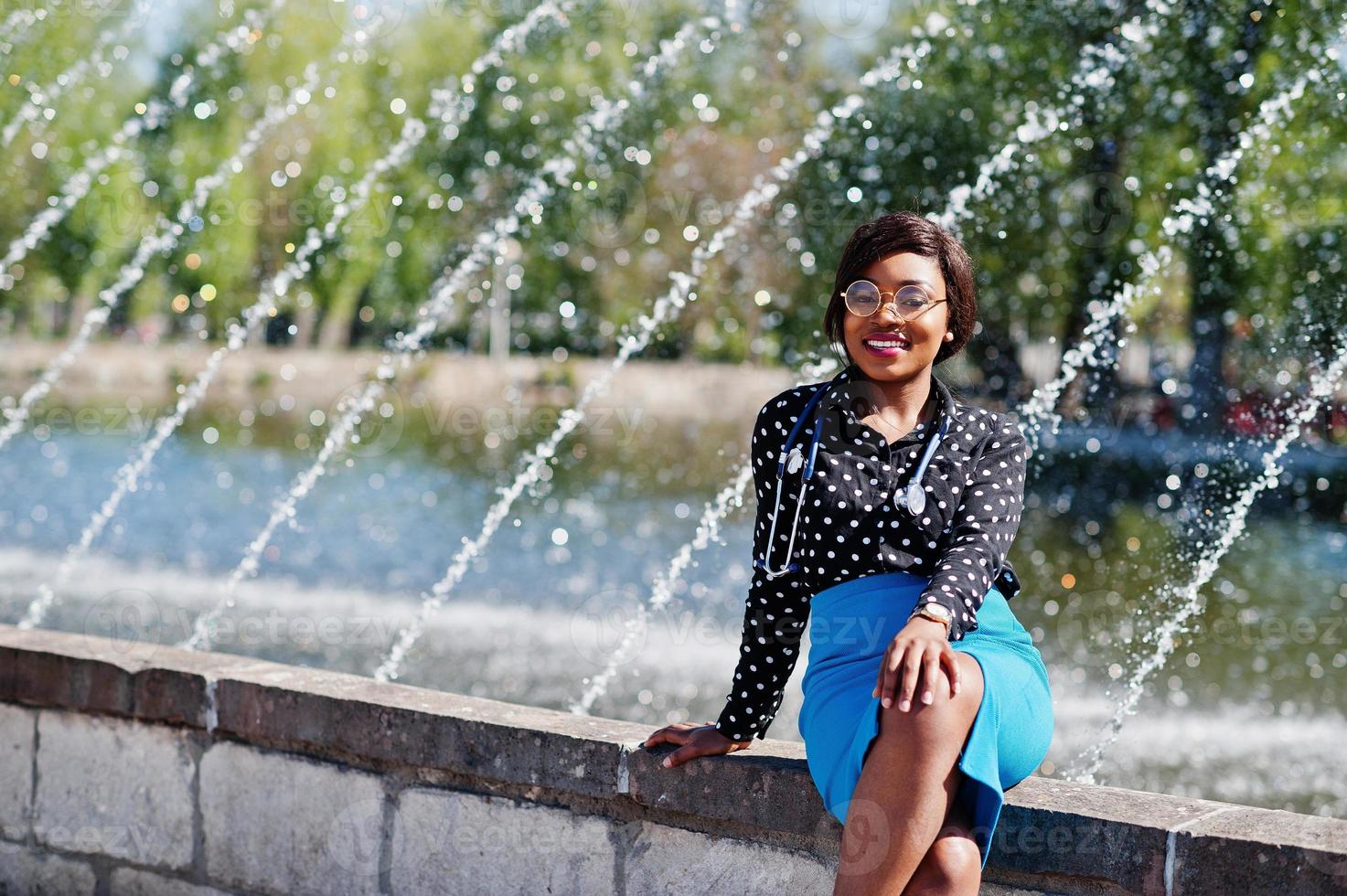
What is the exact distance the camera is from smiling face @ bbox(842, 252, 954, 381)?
279cm

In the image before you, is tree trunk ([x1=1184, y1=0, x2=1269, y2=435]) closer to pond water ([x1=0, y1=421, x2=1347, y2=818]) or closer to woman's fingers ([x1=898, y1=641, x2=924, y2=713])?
pond water ([x1=0, y1=421, x2=1347, y2=818])

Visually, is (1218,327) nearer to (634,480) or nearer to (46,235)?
(634,480)

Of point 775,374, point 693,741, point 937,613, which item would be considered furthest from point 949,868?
point 775,374

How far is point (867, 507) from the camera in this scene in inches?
107

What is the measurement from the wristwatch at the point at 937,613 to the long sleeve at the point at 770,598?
40 cm

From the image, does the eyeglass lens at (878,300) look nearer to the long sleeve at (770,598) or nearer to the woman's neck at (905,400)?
the woman's neck at (905,400)

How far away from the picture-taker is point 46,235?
33625mm

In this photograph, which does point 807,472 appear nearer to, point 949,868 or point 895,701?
point 895,701

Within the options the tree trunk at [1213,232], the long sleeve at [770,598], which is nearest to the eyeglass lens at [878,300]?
the long sleeve at [770,598]

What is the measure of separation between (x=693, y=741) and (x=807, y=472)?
2.11 ft

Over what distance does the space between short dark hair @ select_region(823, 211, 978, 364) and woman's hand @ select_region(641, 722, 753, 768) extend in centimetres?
84

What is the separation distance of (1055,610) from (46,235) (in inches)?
1190

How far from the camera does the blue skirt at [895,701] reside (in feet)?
7.86

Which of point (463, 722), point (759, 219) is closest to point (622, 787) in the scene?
point (463, 722)
